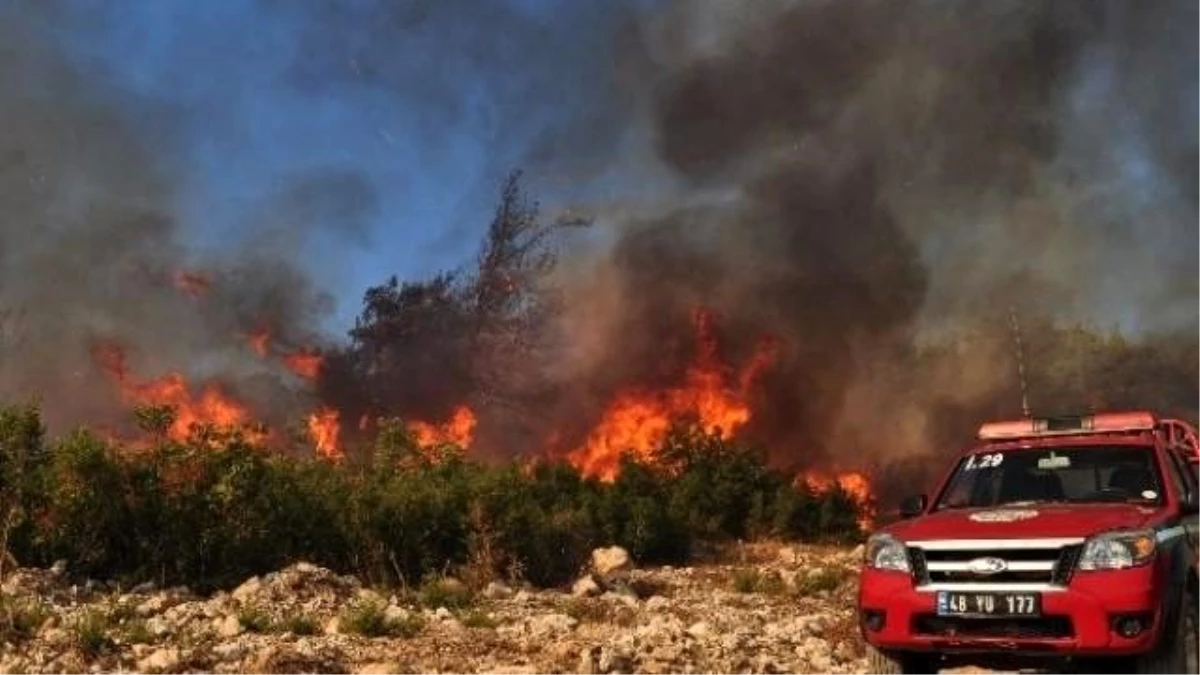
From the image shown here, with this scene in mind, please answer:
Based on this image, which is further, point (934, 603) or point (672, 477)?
point (672, 477)

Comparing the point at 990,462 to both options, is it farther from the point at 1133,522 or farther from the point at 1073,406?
the point at 1073,406

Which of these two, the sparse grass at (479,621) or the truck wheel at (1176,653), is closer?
the truck wheel at (1176,653)

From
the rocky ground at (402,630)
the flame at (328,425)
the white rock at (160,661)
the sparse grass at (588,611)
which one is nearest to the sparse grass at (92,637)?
the rocky ground at (402,630)

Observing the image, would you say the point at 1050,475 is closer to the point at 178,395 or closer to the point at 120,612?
the point at 120,612

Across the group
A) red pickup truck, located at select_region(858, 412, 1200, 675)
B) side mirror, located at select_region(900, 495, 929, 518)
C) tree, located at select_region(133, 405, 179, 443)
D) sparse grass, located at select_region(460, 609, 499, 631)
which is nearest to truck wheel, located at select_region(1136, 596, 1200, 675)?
red pickup truck, located at select_region(858, 412, 1200, 675)

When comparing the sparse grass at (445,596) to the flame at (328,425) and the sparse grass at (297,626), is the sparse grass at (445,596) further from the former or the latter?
the flame at (328,425)

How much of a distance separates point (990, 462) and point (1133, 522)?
1.71 meters

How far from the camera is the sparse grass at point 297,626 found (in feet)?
33.5

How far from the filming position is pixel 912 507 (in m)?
7.96

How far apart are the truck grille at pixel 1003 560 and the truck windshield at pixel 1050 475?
119cm

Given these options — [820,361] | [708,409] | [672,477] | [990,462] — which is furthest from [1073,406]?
[990,462]

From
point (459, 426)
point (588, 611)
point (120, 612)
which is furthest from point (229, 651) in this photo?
point (459, 426)

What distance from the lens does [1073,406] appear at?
1940 inches

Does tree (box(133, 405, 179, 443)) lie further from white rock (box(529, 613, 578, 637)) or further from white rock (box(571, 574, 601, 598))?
white rock (box(529, 613, 578, 637))
